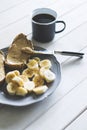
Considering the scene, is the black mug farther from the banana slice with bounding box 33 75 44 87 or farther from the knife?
the banana slice with bounding box 33 75 44 87

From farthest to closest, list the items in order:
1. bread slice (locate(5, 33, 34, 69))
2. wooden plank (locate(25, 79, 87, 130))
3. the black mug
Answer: the black mug, bread slice (locate(5, 33, 34, 69)), wooden plank (locate(25, 79, 87, 130))

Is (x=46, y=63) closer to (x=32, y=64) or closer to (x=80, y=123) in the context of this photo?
(x=32, y=64)

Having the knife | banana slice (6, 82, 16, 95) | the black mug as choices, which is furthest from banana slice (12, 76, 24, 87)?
the black mug

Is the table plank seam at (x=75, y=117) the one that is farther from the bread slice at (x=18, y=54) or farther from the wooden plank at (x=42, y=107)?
the bread slice at (x=18, y=54)

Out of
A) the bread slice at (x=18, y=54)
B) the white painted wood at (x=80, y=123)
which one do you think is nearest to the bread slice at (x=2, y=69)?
the bread slice at (x=18, y=54)

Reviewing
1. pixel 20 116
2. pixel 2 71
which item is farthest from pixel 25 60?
pixel 20 116

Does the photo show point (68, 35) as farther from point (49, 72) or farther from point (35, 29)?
point (49, 72)

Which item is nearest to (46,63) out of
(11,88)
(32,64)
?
(32,64)
